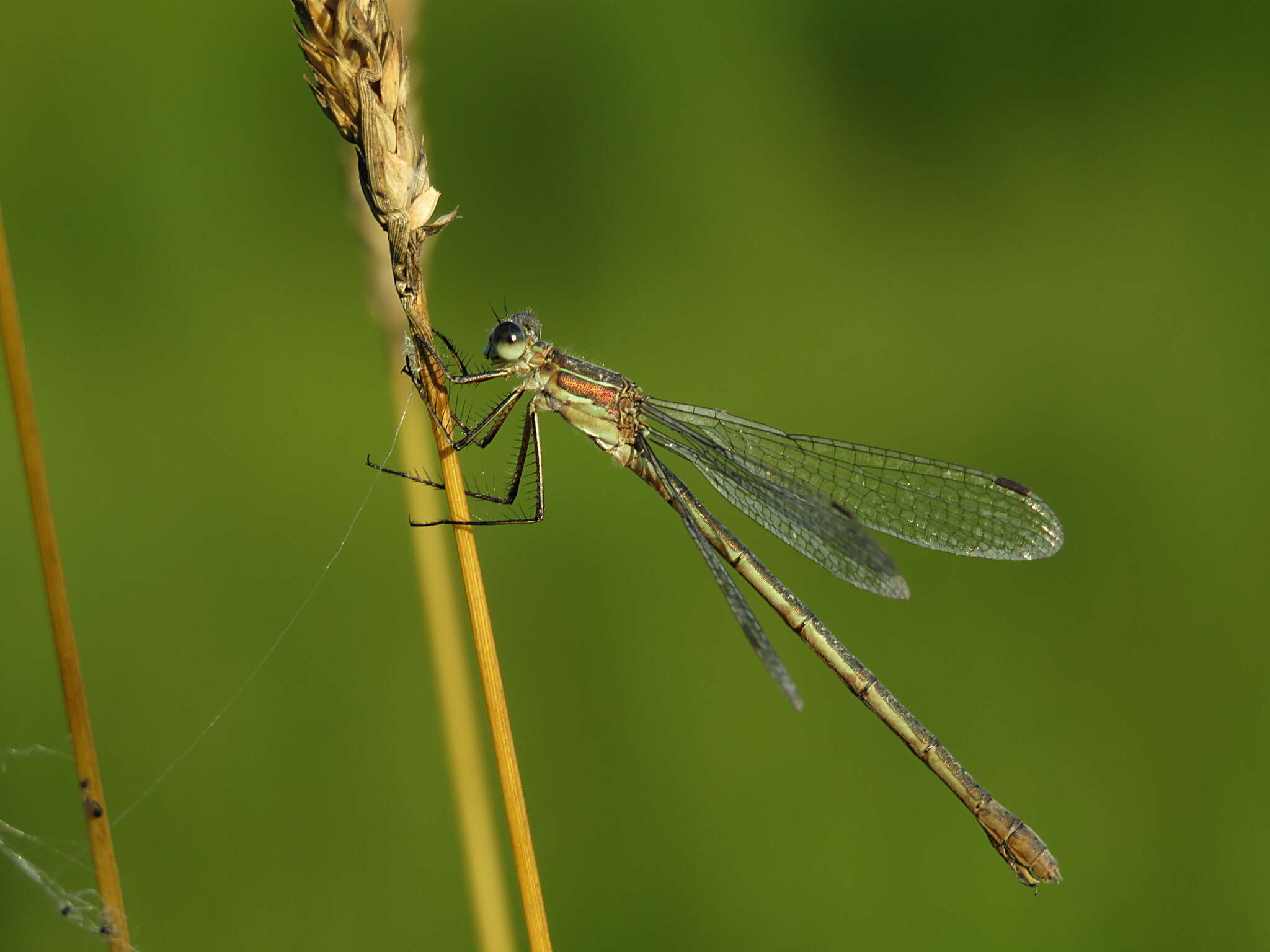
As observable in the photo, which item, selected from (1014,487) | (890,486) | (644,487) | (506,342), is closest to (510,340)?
(506,342)

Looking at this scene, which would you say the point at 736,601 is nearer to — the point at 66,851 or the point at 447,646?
the point at 447,646

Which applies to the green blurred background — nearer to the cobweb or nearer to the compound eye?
the cobweb

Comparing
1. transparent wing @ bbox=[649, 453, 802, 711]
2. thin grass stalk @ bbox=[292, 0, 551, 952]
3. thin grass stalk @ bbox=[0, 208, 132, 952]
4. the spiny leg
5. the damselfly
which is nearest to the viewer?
thin grass stalk @ bbox=[0, 208, 132, 952]

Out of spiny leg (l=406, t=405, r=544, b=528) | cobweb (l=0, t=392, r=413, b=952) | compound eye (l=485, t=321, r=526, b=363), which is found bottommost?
cobweb (l=0, t=392, r=413, b=952)

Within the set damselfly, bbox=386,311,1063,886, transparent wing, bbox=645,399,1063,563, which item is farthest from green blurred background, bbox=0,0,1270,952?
transparent wing, bbox=645,399,1063,563

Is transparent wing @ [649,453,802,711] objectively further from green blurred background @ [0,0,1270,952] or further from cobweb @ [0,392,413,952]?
cobweb @ [0,392,413,952]

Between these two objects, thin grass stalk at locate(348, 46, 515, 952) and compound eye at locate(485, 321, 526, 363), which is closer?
thin grass stalk at locate(348, 46, 515, 952)

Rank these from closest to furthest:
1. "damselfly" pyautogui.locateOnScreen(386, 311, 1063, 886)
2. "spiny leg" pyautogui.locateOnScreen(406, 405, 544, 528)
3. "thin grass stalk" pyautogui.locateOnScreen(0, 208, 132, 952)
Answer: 1. "thin grass stalk" pyautogui.locateOnScreen(0, 208, 132, 952)
2. "spiny leg" pyautogui.locateOnScreen(406, 405, 544, 528)
3. "damselfly" pyautogui.locateOnScreen(386, 311, 1063, 886)

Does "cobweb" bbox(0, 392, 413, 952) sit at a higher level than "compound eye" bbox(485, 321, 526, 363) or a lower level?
lower
